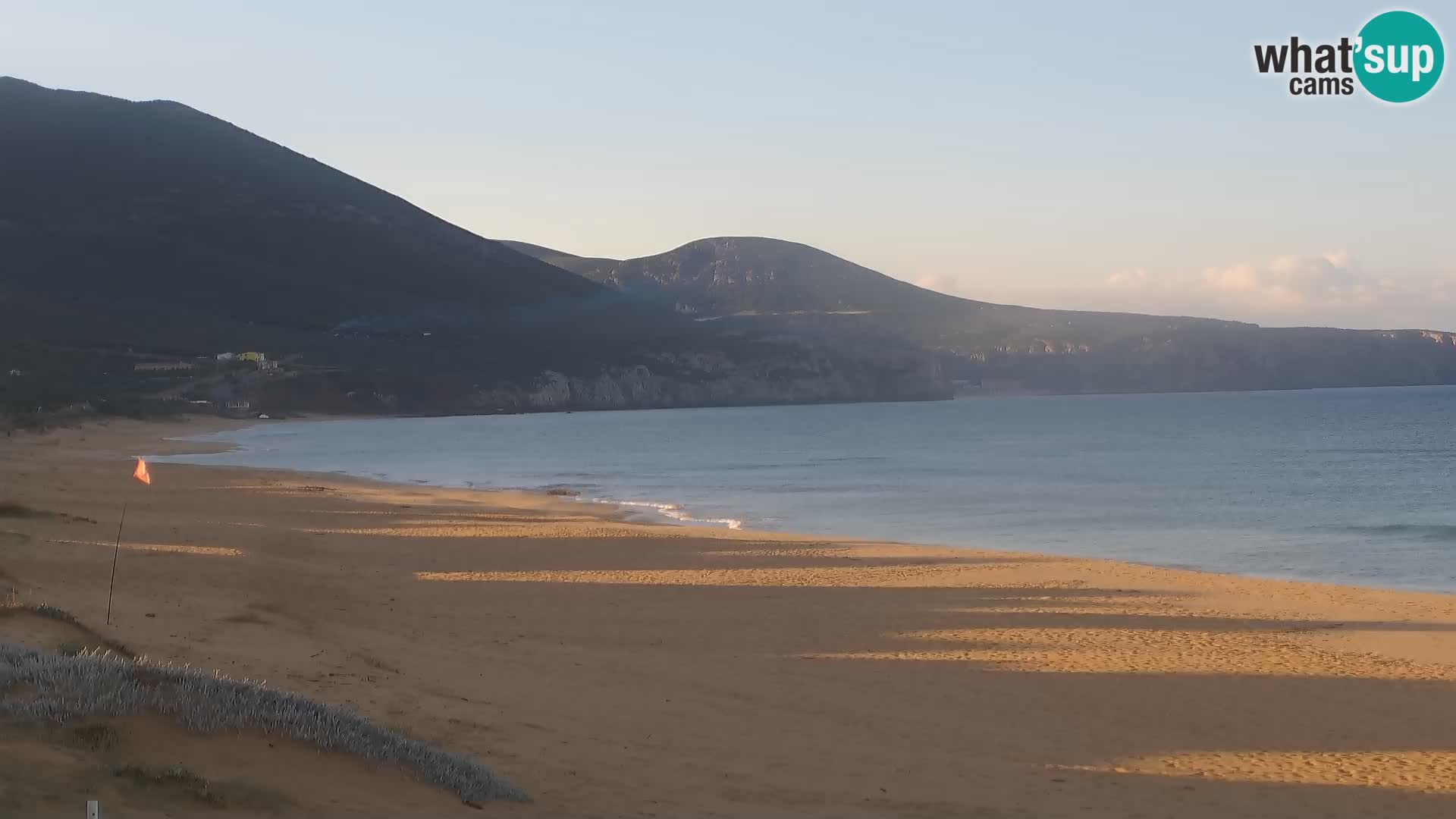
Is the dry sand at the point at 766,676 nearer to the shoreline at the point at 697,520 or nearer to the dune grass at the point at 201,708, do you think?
the dune grass at the point at 201,708

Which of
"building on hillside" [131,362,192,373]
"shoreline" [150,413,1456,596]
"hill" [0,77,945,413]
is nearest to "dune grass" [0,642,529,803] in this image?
"shoreline" [150,413,1456,596]

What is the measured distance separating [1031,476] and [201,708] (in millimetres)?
45422

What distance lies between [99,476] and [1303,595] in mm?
30913

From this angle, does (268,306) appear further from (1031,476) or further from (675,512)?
(675,512)

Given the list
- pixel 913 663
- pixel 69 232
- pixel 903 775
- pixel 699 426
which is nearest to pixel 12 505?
pixel 913 663

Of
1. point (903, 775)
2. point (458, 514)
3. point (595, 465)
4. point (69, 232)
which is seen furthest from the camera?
point (69, 232)

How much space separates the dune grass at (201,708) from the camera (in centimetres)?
639

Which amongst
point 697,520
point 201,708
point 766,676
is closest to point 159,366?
point 697,520

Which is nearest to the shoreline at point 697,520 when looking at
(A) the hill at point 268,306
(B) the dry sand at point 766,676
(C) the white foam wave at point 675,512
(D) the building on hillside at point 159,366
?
(C) the white foam wave at point 675,512

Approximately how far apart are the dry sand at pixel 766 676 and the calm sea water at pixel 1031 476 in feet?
21.9

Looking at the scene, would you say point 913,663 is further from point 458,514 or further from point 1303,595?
point 458,514

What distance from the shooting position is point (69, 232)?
167625 millimetres

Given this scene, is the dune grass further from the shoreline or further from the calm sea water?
the calm sea water

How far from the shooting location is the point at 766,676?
1191 cm
